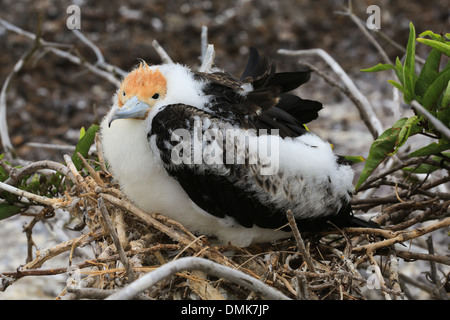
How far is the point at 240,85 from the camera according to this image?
96.3 inches

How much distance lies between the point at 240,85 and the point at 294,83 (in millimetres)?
287

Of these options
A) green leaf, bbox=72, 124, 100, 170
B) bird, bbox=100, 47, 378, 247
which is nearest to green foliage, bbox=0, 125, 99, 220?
green leaf, bbox=72, 124, 100, 170

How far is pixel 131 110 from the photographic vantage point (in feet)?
7.19

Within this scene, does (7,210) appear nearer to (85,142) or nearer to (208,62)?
(85,142)

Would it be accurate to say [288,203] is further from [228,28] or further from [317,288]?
[228,28]

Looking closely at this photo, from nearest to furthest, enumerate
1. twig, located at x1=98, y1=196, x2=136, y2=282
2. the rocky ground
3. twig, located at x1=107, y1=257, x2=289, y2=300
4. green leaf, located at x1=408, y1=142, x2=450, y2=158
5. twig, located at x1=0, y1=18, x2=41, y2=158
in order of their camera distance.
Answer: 1. twig, located at x1=107, y1=257, x2=289, y2=300
2. twig, located at x1=98, y1=196, x2=136, y2=282
3. green leaf, located at x1=408, y1=142, x2=450, y2=158
4. twig, located at x1=0, y1=18, x2=41, y2=158
5. the rocky ground

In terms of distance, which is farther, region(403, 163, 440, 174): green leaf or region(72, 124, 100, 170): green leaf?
region(72, 124, 100, 170): green leaf

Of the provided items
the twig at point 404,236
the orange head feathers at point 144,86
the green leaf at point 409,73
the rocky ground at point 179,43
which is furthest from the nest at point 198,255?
the rocky ground at point 179,43

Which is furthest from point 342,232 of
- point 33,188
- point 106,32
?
point 106,32

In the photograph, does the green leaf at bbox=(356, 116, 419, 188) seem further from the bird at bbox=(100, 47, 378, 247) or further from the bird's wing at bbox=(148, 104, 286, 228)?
the bird's wing at bbox=(148, 104, 286, 228)

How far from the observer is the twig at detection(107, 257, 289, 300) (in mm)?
1569

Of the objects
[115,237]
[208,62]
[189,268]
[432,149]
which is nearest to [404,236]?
[432,149]

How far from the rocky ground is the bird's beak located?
3.32 meters

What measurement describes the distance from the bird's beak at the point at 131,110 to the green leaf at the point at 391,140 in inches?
33.8
